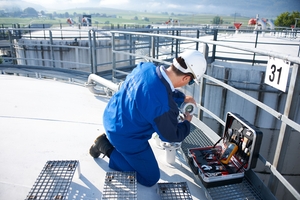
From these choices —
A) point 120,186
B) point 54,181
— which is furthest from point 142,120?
point 54,181

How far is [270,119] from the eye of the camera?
687cm

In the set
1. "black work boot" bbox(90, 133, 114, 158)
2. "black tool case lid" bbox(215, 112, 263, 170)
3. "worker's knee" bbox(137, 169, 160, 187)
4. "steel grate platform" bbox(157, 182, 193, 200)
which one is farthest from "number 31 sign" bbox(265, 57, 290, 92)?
"black work boot" bbox(90, 133, 114, 158)

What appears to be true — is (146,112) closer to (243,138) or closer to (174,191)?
(174,191)

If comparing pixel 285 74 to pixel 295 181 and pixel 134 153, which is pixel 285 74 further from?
pixel 295 181

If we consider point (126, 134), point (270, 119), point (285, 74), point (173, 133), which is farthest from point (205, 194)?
point (270, 119)

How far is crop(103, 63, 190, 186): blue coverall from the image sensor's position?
73.5 inches

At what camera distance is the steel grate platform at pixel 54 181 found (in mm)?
1859

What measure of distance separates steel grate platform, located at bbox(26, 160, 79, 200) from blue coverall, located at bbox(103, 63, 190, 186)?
45 cm

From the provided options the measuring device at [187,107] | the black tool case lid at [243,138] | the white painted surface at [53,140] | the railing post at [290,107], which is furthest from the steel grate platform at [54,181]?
the railing post at [290,107]

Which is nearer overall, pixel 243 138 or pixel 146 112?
pixel 146 112

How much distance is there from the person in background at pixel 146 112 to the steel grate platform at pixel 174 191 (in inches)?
6.2

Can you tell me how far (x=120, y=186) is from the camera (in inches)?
79.6

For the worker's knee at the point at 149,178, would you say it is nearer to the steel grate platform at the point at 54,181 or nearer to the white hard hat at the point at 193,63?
the steel grate platform at the point at 54,181

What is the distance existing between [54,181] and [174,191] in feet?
3.35
